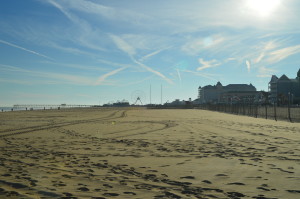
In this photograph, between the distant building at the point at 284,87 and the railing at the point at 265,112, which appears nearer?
the railing at the point at 265,112

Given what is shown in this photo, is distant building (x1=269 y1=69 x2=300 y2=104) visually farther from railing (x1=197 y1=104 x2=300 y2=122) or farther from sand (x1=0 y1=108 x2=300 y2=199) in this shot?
sand (x1=0 y1=108 x2=300 y2=199)

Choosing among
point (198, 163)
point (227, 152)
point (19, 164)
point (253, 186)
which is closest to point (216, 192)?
point (253, 186)

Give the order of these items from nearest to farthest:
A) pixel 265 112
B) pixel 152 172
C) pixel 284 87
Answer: pixel 152 172 < pixel 265 112 < pixel 284 87

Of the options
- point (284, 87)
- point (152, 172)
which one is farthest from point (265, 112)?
point (284, 87)

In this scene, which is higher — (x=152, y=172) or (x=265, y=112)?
(x=265, y=112)

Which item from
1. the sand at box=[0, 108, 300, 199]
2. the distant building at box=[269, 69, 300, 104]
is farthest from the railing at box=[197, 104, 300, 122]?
the distant building at box=[269, 69, 300, 104]

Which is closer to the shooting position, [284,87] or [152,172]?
[152,172]

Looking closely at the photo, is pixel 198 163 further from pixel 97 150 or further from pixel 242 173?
pixel 97 150

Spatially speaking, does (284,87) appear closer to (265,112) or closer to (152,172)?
(265,112)

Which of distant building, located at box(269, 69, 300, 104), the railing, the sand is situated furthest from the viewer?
distant building, located at box(269, 69, 300, 104)

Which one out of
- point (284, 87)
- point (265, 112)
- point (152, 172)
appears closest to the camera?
point (152, 172)

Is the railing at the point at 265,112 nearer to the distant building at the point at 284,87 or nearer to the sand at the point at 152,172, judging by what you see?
the sand at the point at 152,172

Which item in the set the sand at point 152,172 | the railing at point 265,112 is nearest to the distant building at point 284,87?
the railing at point 265,112

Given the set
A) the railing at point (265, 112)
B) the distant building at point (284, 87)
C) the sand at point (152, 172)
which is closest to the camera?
the sand at point (152, 172)
